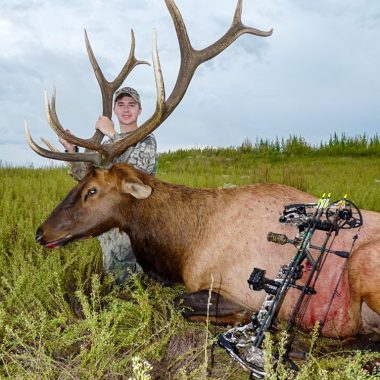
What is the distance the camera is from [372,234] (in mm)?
3361

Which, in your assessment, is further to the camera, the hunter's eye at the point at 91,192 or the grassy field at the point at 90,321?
the hunter's eye at the point at 91,192

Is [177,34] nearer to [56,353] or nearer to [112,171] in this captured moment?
[112,171]

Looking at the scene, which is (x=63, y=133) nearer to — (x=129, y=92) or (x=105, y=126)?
(x=105, y=126)

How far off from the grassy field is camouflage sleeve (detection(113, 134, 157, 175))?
3.14 feet

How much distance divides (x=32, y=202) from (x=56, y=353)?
427 cm

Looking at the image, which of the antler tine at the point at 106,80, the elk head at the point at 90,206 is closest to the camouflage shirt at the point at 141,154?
the antler tine at the point at 106,80

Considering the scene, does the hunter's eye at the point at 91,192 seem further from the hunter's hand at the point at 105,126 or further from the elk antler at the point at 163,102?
the hunter's hand at the point at 105,126

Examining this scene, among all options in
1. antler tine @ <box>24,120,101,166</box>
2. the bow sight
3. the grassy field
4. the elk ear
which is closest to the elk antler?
antler tine @ <box>24,120,101,166</box>

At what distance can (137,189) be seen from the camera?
383cm

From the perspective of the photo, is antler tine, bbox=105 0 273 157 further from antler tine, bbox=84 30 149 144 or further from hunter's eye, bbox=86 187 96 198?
antler tine, bbox=84 30 149 144

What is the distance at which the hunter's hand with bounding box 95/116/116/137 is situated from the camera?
4848mm

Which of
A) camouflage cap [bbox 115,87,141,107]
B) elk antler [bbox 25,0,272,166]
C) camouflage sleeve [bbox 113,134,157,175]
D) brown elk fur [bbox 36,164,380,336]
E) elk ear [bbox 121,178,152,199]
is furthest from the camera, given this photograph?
camouflage cap [bbox 115,87,141,107]

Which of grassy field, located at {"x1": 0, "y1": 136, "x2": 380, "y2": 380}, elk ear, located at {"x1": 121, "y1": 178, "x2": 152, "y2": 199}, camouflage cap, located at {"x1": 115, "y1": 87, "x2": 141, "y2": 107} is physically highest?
camouflage cap, located at {"x1": 115, "y1": 87, "x2": 141, "y2": 107}

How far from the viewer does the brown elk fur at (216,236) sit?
3.32 m
